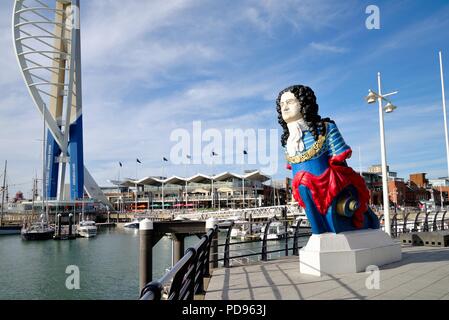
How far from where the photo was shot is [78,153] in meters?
62.3

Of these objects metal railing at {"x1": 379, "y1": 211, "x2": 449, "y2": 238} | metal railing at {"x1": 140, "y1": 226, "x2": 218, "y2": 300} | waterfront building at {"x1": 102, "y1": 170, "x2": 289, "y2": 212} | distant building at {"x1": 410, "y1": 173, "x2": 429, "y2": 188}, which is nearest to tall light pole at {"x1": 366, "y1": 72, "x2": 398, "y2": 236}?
metal railing at {"x1": 379, "y1": 211, "x2": 449, "y2": 238}

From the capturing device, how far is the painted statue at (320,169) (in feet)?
24.3

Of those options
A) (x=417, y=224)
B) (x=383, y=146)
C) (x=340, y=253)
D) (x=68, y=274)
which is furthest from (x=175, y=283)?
(x=68, y=274)

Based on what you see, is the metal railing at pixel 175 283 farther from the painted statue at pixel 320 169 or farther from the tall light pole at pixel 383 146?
the tall light pole at pixel 383 146

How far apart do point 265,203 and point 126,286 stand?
64.9 metres

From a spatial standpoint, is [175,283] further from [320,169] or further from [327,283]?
[320,169]

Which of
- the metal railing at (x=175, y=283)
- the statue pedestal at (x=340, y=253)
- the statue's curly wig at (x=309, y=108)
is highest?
the statue's curly wig at (x=309, y=108)

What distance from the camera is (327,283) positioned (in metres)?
6.22

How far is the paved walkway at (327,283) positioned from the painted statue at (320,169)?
1.12 meters

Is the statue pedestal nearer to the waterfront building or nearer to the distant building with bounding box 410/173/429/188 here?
the waterfront building

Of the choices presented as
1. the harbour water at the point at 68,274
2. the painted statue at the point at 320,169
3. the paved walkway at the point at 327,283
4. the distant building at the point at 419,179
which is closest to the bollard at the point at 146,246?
the harbour water at the point at 68,274

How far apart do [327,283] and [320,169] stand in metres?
2.21

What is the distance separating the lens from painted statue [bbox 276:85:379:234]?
7.40 meters
